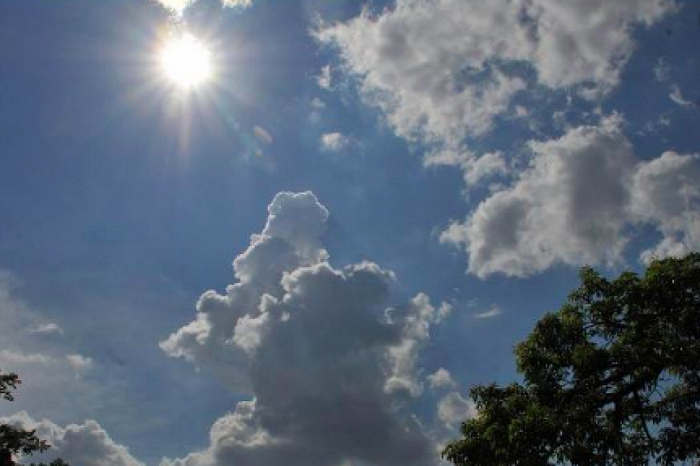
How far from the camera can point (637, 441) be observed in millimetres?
19844

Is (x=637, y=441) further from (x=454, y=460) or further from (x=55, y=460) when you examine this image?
(x=55, y=460)

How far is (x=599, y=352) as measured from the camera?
19312 millimetres

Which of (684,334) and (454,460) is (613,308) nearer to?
(684,334)

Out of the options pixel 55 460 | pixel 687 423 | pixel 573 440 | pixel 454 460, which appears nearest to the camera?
pixel 573 440

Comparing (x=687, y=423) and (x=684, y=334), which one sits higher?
(x=684, y=334)

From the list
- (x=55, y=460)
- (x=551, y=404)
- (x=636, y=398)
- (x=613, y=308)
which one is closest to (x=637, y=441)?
(x=636, y=398)

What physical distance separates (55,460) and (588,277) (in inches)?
1339

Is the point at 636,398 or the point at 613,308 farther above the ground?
the point at 613,308

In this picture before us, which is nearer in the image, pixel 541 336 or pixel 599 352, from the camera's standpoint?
pixel 599 352

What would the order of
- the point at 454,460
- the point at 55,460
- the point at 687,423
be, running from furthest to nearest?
the point at 55,460 < the point at 454,460 < the point at 687,423

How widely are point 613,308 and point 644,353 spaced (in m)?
2.12

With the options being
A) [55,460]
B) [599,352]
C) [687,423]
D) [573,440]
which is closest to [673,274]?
[599,352]

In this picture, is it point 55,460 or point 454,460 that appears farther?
point 55,460

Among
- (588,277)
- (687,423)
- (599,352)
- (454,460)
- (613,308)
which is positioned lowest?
(454,460)
